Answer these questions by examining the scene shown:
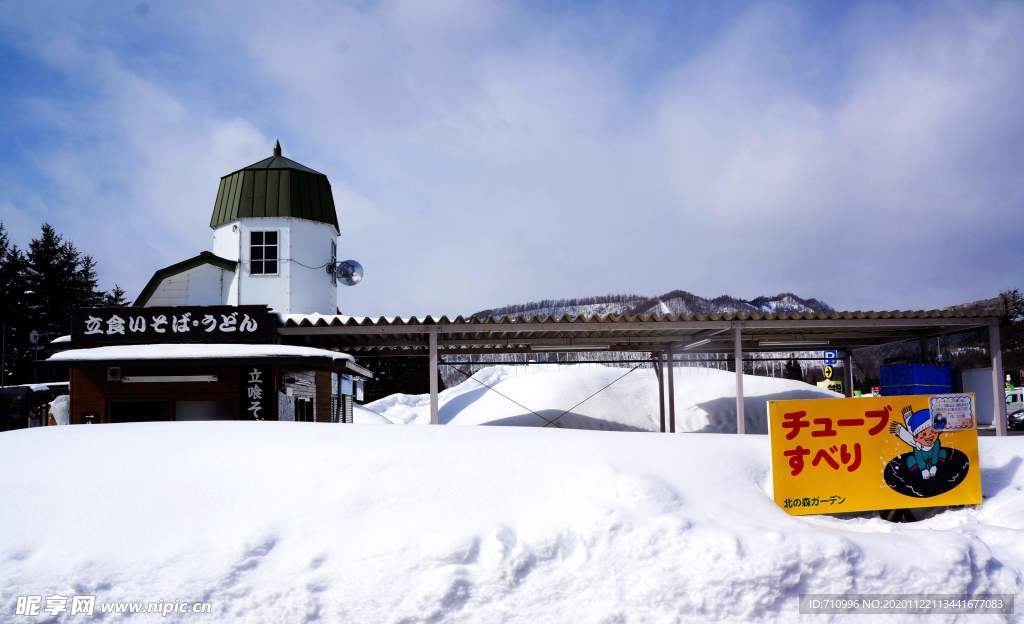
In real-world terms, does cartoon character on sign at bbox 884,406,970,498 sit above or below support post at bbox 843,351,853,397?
below

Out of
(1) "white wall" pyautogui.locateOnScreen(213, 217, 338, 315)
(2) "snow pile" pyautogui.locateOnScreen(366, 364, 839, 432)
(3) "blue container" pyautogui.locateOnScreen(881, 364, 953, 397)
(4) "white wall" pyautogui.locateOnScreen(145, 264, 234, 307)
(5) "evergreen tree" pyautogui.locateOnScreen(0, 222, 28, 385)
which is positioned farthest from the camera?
(5) "evergreen tree" pyautogui.locateOnScreen(0, 222, 28, 385)

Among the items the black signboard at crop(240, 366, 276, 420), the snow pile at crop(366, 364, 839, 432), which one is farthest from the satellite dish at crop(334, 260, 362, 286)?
the black signboard at crop(240, 366, 276, 420)

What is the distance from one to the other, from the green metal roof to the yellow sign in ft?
52.9

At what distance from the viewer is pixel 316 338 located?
49.1 ft

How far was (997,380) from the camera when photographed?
13734 millimetres

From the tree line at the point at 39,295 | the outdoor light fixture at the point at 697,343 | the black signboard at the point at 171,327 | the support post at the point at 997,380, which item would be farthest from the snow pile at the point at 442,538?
the tree line at the point at 39,295

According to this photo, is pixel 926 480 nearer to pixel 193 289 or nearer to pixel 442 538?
pixel 442 538

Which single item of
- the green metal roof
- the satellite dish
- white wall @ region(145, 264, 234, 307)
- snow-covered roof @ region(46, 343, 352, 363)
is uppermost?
the green metal roof

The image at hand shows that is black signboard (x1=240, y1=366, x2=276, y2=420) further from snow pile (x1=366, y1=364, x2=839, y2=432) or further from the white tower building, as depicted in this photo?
snow pile (x1=366, y1=364, x2=839, y2=432)

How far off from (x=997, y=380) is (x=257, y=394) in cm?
1386

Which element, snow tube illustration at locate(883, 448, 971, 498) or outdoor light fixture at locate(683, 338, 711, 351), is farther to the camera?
outdoor light fixture at locate(683, 338, 711, 351)

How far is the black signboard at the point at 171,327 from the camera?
502 inches

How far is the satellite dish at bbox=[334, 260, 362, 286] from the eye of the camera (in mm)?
21094

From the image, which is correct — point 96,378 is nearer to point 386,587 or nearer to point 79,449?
point 79,449
